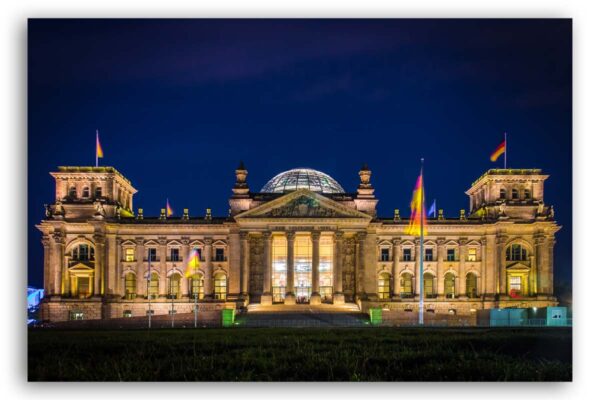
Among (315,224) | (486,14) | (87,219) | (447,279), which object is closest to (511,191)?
(447,279)

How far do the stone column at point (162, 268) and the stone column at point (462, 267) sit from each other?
3411 cm

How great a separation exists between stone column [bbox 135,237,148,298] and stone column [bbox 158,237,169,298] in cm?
166

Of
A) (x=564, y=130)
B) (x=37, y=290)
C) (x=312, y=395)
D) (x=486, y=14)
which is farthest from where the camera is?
(x=37, y=290)

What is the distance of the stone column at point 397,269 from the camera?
84500 millimetres

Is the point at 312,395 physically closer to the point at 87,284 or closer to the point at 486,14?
the point at 486,14

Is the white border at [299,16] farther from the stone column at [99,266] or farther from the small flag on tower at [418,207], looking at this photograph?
the stone column at [99,266]

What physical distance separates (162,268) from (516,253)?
40960mm

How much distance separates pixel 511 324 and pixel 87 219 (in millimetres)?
47928

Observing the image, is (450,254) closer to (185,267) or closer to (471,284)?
(471,284)

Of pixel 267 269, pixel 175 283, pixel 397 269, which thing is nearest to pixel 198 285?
pixel 175 283

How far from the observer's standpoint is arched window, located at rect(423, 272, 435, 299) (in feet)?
278

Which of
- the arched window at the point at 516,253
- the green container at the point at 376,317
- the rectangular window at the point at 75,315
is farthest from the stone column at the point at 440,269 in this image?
the rectangular window at the point at 75,315

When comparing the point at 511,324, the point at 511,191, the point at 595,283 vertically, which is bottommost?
the point at 511,324

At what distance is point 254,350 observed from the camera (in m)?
35.1
